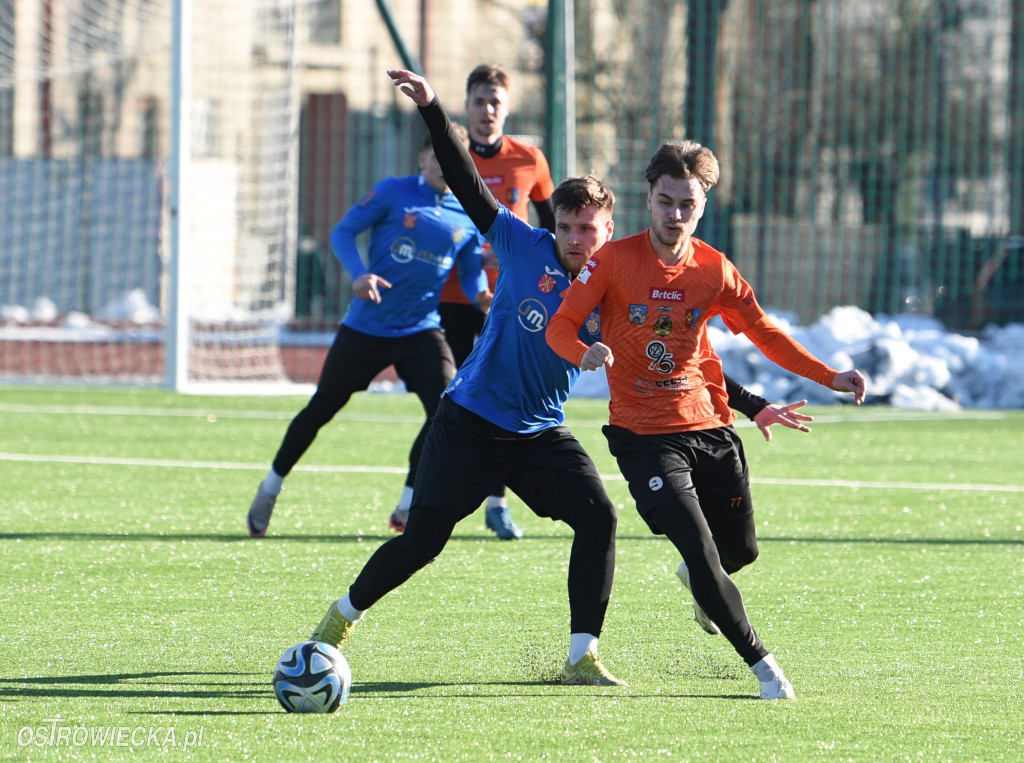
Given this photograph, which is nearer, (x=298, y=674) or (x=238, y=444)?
(x=298, y=674)

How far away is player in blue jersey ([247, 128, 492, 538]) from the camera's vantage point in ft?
22.3

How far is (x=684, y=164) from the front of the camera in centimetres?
439

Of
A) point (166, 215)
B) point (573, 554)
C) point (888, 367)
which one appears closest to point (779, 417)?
point (573, 554)

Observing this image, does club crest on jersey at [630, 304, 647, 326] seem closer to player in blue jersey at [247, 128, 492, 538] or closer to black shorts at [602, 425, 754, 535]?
black shorts at [602, 425, 754, 535]

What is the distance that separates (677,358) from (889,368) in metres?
10.4

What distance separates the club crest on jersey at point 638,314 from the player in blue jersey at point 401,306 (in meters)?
2.34

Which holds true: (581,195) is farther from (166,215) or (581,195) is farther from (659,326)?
(166,215)

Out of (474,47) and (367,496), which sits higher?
(474,47)

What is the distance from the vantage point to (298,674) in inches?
158

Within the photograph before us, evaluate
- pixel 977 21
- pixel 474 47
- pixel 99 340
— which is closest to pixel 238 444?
pixel 99 340

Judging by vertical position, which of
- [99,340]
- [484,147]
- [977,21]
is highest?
[977,21]

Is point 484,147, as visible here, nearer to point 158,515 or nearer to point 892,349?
point 158,515

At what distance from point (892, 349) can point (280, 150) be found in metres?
6.73

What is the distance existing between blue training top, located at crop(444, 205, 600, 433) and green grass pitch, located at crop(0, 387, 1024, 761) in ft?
2.71
